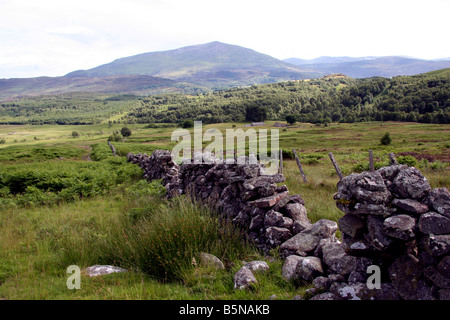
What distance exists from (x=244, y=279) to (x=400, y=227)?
7.32 ft

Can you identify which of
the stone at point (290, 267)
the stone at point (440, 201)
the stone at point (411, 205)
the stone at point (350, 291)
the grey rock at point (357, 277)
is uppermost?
Result: the stone at point (440, 201)

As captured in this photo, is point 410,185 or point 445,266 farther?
point 410,185

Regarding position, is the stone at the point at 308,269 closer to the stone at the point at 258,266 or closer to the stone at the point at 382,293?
the stone at the point at 258,266

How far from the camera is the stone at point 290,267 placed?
4195 millimetres

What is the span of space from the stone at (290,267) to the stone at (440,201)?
6.71 ft

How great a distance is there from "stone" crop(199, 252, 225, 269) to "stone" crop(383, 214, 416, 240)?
274 cm

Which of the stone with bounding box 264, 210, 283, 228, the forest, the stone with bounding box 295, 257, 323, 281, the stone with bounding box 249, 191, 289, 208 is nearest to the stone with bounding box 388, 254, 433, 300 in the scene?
the stone with bounding box 295, 257, 323, 281

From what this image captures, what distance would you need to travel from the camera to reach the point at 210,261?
190 inches

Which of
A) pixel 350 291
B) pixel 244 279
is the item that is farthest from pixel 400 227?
pixel 244 279

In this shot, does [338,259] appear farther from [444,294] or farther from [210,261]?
[210,261]

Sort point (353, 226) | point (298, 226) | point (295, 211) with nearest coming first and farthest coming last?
point (353, 226) → point (298, 226) → point (295, 211)

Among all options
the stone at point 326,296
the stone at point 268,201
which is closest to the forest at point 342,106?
→ the stone at point 268,201
